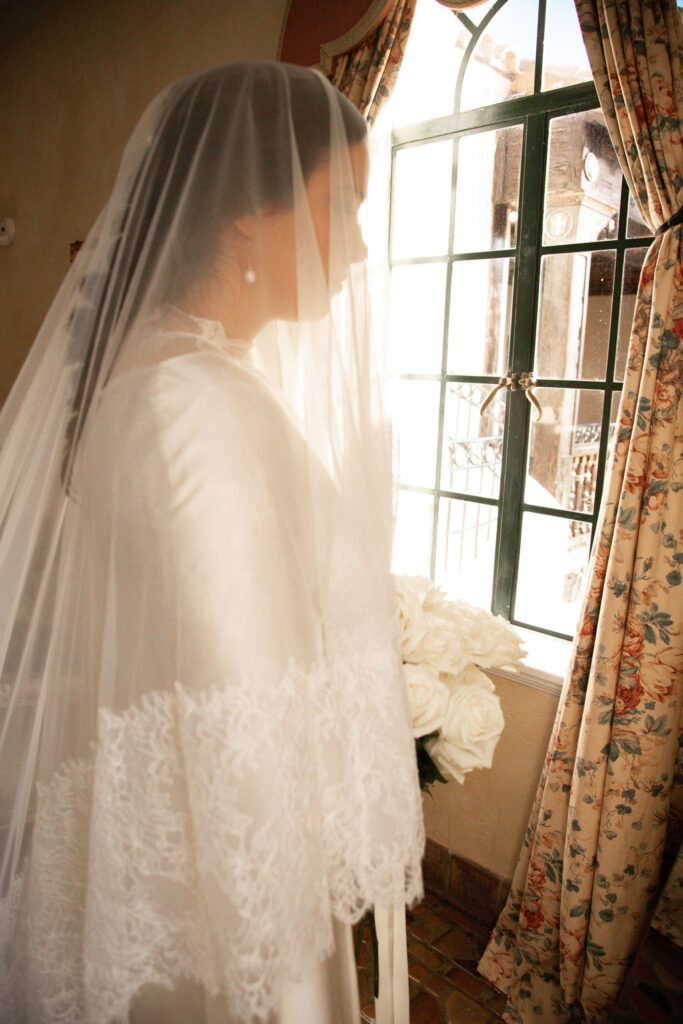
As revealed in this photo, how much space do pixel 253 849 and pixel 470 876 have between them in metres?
1.77

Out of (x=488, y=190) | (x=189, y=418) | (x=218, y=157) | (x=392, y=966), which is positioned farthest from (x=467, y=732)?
(x=488, y=190)

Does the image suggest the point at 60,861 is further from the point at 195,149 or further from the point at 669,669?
the point at 669,669

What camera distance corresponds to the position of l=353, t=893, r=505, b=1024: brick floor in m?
1.87

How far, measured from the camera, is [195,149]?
86cm

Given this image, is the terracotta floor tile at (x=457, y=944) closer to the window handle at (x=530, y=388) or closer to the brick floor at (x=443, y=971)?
the brick floor at (x=443, y=971)

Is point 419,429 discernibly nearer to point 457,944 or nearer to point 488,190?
point 488,190

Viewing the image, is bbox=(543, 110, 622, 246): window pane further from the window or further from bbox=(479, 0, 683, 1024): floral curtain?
bbox=(479, 0, 683, 1024): floral curtain

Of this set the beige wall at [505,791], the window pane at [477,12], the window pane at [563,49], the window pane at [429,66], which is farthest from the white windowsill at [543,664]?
the window pane at [477,12]

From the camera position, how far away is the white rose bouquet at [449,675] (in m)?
0.98

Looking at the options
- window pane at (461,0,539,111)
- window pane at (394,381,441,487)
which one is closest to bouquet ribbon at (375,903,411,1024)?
window pane at (394,381,441,487)

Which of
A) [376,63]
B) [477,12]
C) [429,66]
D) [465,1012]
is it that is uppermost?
[477,12]

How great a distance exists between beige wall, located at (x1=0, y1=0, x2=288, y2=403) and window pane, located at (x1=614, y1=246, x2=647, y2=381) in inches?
57.6

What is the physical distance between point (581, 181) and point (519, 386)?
621mm

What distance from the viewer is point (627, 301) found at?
6.72 feet
